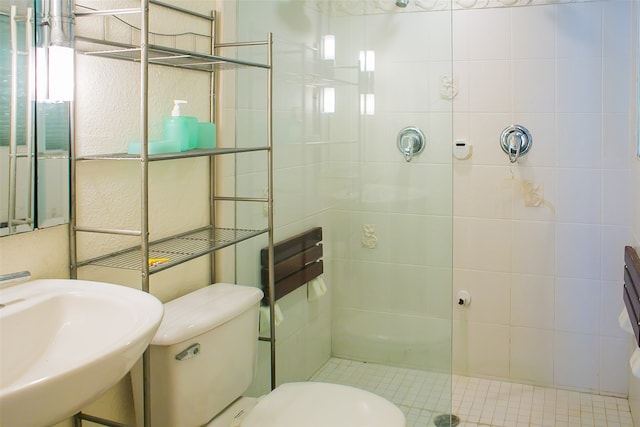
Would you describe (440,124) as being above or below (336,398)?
above

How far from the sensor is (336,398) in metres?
1.82

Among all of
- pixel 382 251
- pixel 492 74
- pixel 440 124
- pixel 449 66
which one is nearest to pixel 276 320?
pixel 382 251

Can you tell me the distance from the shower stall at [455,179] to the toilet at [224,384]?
0.37 meters

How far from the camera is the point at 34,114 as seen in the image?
4.67 feet

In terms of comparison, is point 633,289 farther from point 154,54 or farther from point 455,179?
point 154,54

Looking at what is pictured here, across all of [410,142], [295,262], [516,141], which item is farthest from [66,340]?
[516,141]

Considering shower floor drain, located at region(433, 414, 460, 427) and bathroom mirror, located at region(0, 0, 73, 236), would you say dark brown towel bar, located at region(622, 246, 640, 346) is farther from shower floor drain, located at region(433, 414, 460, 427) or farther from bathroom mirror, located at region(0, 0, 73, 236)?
→ bathroom mirror, located at region(0, 0, 73, 236)

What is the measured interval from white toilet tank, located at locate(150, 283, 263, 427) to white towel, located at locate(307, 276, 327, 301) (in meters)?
0.57

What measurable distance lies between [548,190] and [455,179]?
0.42 metres

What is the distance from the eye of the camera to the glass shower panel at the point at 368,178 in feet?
7.63

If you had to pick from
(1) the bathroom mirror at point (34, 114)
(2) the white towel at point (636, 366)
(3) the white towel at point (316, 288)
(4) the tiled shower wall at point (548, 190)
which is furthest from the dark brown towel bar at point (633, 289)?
(1) the bathroom mirror at point (34, 114)

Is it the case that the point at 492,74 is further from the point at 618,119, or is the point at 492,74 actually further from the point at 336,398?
the point at 336,398

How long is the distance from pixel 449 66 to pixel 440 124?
245mm

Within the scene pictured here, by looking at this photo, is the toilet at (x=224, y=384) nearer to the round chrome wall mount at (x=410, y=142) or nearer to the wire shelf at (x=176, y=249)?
the wire shelf at (x=176, y=249)
